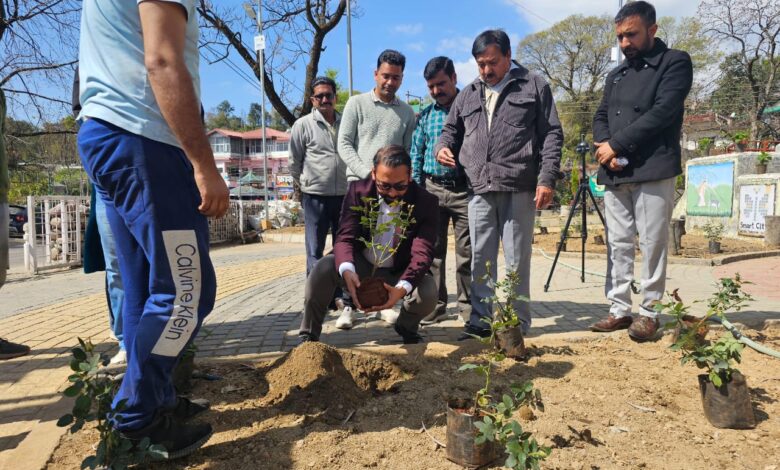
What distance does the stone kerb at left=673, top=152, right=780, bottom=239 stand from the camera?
471 inches

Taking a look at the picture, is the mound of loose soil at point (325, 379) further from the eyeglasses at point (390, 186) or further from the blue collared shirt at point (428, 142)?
the blue collared shirt at point (428, 142)

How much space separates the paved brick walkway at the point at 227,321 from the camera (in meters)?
2.43

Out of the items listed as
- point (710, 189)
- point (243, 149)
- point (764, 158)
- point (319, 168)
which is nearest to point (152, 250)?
point (319, 168)

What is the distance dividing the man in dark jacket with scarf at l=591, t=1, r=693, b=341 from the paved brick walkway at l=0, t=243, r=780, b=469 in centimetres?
47

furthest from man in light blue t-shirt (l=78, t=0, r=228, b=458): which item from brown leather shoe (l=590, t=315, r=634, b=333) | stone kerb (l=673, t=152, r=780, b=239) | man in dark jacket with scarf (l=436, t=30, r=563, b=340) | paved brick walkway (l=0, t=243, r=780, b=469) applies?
stone kerb (l=673, t=152, r=780, b=239)

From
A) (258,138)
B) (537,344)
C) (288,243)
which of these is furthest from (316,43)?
(258,138)

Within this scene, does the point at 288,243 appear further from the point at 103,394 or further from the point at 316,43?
the point at 103,394

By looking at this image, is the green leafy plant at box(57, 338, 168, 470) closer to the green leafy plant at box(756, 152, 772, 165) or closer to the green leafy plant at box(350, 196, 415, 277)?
the green leafy plant at box(350, 196, 415, 277)

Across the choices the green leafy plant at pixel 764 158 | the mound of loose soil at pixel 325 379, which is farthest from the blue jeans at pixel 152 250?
the green leafy plant at pixel 764 158

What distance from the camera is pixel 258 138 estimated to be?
61.2 meters

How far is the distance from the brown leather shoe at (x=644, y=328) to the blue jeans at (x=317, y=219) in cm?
256

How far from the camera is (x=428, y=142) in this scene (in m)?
4.15

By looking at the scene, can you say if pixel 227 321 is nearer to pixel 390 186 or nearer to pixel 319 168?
pixel 319 168

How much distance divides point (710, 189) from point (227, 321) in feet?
44.4
